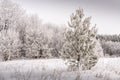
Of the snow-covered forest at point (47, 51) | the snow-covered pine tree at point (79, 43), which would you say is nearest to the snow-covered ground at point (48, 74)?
the snow-covered forest at point (47, 51)

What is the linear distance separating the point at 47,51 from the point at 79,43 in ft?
95.0

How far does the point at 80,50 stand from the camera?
11156 mm

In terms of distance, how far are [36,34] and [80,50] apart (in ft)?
99.0

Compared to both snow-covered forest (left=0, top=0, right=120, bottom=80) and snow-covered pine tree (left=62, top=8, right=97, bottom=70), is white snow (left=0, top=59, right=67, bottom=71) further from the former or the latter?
snow-covered pine tree (left=62, top=8, right=97, bottom=70)

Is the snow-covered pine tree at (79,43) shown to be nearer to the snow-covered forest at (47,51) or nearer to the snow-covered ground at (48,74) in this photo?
the snow-covered forest at (47,51)

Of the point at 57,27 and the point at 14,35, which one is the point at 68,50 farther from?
the point at 57,27

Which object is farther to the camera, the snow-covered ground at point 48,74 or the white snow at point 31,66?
the white snow at point 31,66

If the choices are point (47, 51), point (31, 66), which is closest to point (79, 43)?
point (31, 66)

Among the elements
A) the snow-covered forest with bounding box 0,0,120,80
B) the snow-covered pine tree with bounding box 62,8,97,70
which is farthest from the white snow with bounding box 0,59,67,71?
the snow-covered pine tree with bounding box 62,8,97,70

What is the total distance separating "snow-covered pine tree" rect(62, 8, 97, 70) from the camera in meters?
11.1

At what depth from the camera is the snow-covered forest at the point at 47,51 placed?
8.59m

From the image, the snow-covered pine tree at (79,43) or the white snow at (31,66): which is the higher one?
the snow-covered pine tree at (79,43)

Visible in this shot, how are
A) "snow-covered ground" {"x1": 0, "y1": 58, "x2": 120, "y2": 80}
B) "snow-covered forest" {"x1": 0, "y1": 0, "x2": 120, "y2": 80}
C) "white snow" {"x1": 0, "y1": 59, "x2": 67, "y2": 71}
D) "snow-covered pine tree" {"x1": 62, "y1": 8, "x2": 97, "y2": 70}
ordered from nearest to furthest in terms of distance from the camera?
"snow-covered ground" {"x1": 0, "y1": 58, "x2": 120, "y2": 80}
"snow-covered forest" {"x1": 0, "y1": 0, "x2": 120, "y2": 80}
"white snow" {"x1": 0, "y1": 59, "x2": 67, "y2": 71}
"snow-covered pine tree" {"x1": 62, "y1": 8, "x2": 97, "y2": 70}

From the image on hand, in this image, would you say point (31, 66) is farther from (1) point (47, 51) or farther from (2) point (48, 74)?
(1) point (47, 51)
